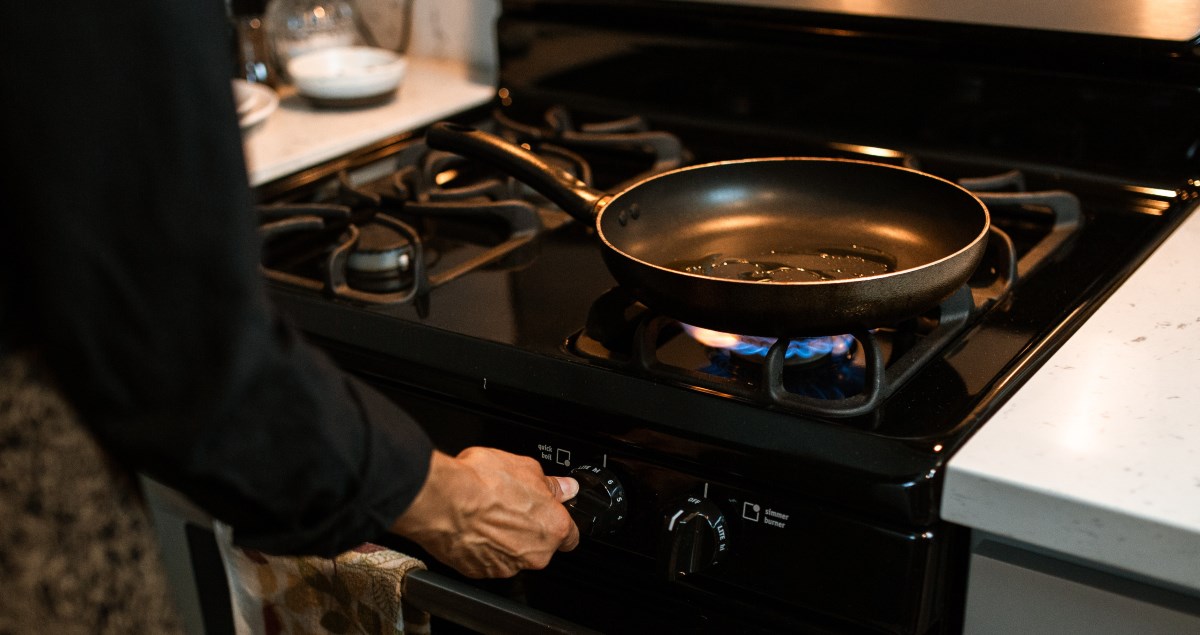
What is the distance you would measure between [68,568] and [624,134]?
0.76 metres

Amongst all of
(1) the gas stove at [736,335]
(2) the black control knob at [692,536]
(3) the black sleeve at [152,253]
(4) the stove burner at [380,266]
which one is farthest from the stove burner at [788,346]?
(3) the black sleeve at [152,253]

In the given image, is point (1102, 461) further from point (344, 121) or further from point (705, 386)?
point (344, 121)

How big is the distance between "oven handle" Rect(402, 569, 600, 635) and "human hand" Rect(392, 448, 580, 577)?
0.09 m

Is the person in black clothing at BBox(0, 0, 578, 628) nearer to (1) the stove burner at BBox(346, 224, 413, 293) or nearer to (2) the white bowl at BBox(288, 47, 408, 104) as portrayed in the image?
(1) the stove burner at BBox(346, 224, 413, 293)

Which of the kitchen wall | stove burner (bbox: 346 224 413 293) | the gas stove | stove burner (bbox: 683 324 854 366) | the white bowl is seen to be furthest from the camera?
the kitchen wall

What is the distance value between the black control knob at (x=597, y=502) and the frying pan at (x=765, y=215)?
0.12 metres

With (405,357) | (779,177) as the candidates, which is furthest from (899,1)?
(405,357)

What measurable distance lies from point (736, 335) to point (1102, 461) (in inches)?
10.6

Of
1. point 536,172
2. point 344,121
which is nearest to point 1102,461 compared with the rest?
point 536,172

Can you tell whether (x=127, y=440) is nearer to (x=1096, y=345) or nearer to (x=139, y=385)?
(x=139, y=385)

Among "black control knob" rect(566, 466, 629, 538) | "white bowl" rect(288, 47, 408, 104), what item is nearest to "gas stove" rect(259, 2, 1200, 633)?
"black control knob" rect(566, 466, 629, 538)

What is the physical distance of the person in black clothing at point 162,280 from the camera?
47cm

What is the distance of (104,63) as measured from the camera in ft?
1.54

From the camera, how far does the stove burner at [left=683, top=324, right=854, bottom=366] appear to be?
2.72ft
